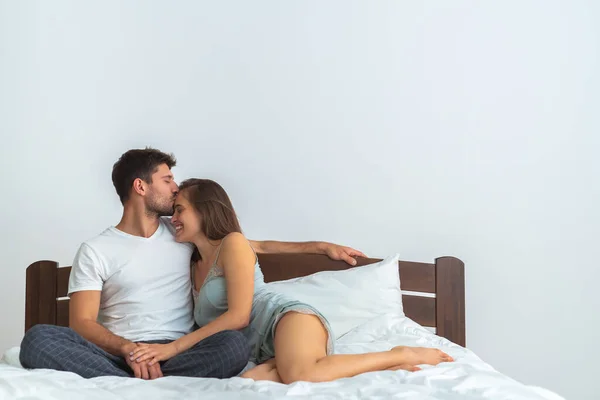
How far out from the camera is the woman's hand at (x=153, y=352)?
2.01m

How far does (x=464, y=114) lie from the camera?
300 cm

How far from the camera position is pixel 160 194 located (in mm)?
2385

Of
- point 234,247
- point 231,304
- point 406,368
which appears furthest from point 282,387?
point 234,247

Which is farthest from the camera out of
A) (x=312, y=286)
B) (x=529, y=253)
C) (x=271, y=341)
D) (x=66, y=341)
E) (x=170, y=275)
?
(x=529, y=253)

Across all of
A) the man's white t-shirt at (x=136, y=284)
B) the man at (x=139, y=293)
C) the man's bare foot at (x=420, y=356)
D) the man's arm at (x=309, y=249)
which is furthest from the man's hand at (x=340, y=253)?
the man's bare foot at (x=420, y=356)

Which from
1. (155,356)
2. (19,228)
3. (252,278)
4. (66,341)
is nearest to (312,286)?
(252,278)

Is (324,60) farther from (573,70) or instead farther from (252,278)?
(252,278)

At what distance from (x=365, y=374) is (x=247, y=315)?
0.47m

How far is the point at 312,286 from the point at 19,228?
133cm

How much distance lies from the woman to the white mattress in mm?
115

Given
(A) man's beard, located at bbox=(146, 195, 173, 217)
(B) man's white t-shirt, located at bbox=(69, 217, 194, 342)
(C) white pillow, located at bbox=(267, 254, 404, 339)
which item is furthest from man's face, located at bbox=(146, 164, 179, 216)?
(C) white pillow, located at bbox=(267, 254, 404, 339)

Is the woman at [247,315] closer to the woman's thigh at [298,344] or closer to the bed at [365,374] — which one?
the woman's thigh at [298,344]

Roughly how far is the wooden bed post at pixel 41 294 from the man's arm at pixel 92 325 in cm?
45

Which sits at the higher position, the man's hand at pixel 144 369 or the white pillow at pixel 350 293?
the white pillow at pixel 350 293
